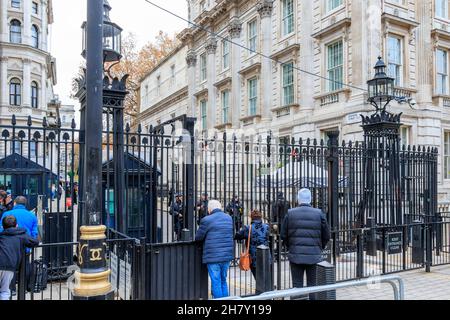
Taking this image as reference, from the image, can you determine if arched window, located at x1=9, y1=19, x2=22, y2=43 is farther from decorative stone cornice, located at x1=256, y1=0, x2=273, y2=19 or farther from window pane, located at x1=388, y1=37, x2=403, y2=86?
window pane, located at x1=388, y1=37, x2=403, y2=86

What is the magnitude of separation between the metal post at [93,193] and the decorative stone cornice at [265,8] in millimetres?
22189

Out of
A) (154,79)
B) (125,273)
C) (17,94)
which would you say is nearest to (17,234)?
(125,273)

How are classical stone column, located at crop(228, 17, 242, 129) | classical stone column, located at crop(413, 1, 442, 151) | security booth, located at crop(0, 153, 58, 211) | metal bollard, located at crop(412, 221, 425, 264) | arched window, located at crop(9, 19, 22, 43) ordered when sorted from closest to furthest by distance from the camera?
security booth, located at crop(0, 153, 58, 211) < metal bollard, located at crop(412, 221, 425, 264) < classical stone column, located at crop(413, 1, 442, 151) < classical stone column, located at crop(228, 17, 242, 129) < arched window, located at crop(9, 19, 22, 43)

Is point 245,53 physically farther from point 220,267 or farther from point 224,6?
point 220,267

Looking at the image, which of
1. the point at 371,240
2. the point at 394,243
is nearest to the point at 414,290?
the point at 394,243

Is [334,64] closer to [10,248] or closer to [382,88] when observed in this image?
[382,88]

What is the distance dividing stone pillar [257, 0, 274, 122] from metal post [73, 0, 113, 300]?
2085 cm

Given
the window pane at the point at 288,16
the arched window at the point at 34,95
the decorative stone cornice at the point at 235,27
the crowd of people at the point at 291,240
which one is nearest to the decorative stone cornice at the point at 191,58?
the decorative stone cornice at the point at 235,27

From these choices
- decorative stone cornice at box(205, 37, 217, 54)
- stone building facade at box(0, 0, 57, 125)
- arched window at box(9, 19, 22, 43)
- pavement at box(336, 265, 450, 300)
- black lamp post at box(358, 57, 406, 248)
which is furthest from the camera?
arched window at box(9, 19, 22, 43)

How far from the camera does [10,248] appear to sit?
5887 millimetres

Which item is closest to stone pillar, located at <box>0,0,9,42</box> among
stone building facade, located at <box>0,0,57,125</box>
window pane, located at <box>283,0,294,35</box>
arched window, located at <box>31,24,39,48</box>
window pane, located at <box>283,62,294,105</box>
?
stone building facade, located at <box>0,0,57,125</box>

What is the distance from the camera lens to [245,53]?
2812 cm

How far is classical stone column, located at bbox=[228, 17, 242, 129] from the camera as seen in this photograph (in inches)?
1129

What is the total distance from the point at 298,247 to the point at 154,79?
4395 cm
